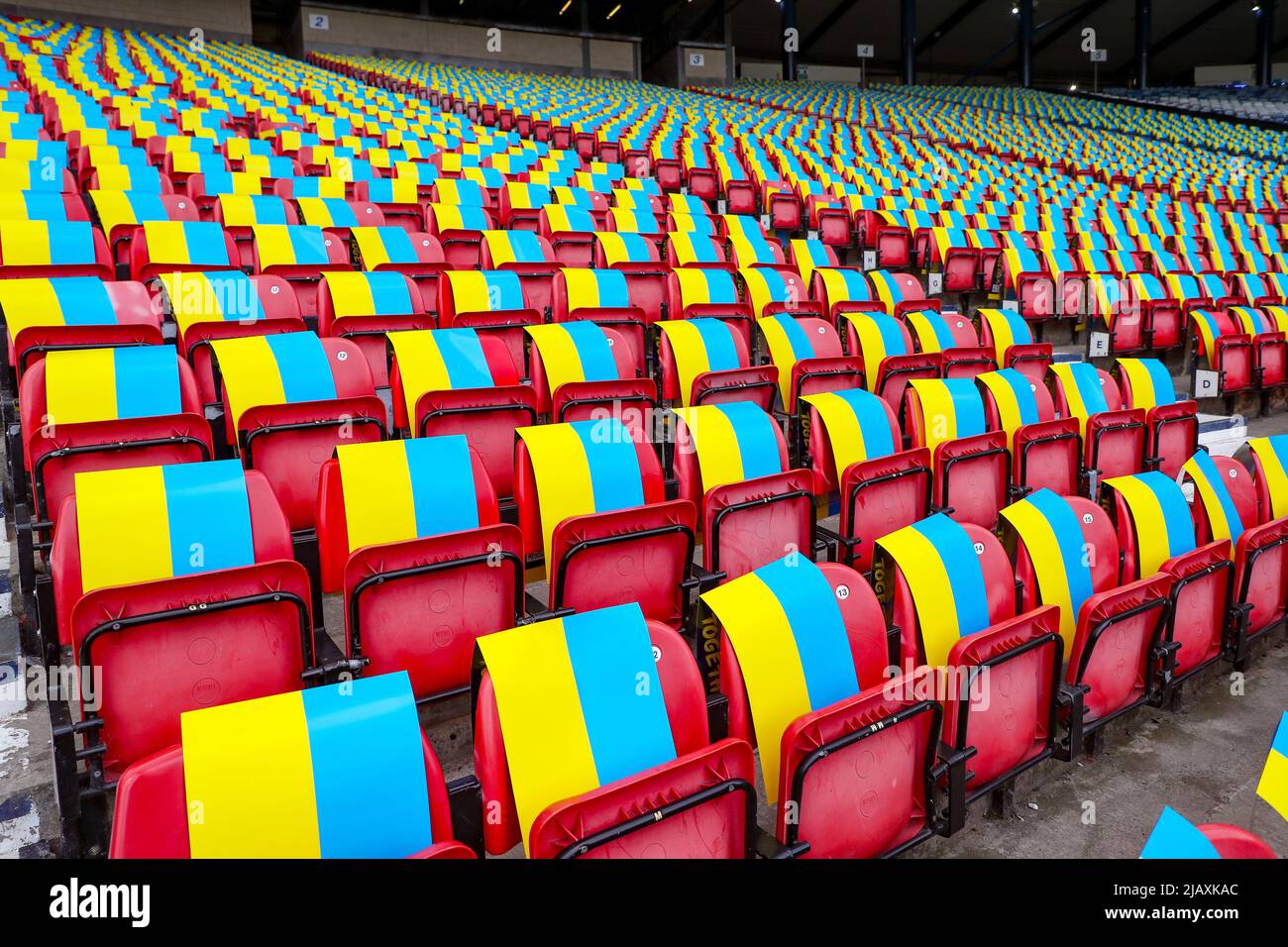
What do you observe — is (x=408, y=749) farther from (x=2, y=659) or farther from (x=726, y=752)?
(x=2, y=659)

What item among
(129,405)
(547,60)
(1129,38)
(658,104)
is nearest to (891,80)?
(1129,38)

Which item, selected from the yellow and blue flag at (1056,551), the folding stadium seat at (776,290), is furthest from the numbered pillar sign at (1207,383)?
the yellow and blue flag at (1056,551)

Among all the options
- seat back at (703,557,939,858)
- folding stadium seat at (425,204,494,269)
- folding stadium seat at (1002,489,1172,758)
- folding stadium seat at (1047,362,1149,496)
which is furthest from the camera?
folding stadium seat at (425,204,494,269)

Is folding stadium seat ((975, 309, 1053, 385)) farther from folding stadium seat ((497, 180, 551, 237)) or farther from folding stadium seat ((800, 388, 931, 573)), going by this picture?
folding stadium seat ((497, 180, 551, 237))

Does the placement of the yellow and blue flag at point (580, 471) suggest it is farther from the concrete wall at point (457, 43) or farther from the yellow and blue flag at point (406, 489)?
the concrete wall at point (457, 43)

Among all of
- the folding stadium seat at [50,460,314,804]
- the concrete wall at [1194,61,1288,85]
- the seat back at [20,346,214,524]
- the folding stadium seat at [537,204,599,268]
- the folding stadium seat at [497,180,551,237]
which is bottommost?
the folding stadium seat at [50,460,314,804]

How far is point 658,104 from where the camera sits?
1372cm

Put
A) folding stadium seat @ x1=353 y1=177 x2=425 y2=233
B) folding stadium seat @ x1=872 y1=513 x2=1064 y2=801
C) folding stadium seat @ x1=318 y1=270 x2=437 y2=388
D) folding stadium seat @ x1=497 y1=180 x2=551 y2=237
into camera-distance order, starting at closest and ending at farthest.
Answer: folding stadium seat @ x1=872 y1=513 x2=1064 y2=801 → folding stadium seat @ x1=318 y1=270 x2=437 y2=388 → folding stadium seat @ x1=353 y1=177 x2=425 y2=233 → folding stadium seat @ x1=497 y1=180 x2=551 y2=237

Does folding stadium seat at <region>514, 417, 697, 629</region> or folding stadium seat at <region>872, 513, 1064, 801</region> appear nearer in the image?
folding stadium seat at <region>872, 513, 1064, 801</region>

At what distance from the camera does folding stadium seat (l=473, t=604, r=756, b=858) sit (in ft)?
4.21

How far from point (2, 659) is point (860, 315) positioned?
3.31 meters

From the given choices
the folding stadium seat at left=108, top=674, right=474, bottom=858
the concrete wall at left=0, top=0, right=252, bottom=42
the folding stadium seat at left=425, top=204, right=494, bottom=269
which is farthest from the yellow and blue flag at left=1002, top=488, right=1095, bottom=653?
the concrete wall at left=0, top=0, right=252, bottom=42

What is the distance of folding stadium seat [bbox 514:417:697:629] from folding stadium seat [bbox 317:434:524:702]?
14cm

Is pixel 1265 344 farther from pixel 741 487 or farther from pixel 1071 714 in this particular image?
pixel 741 487
